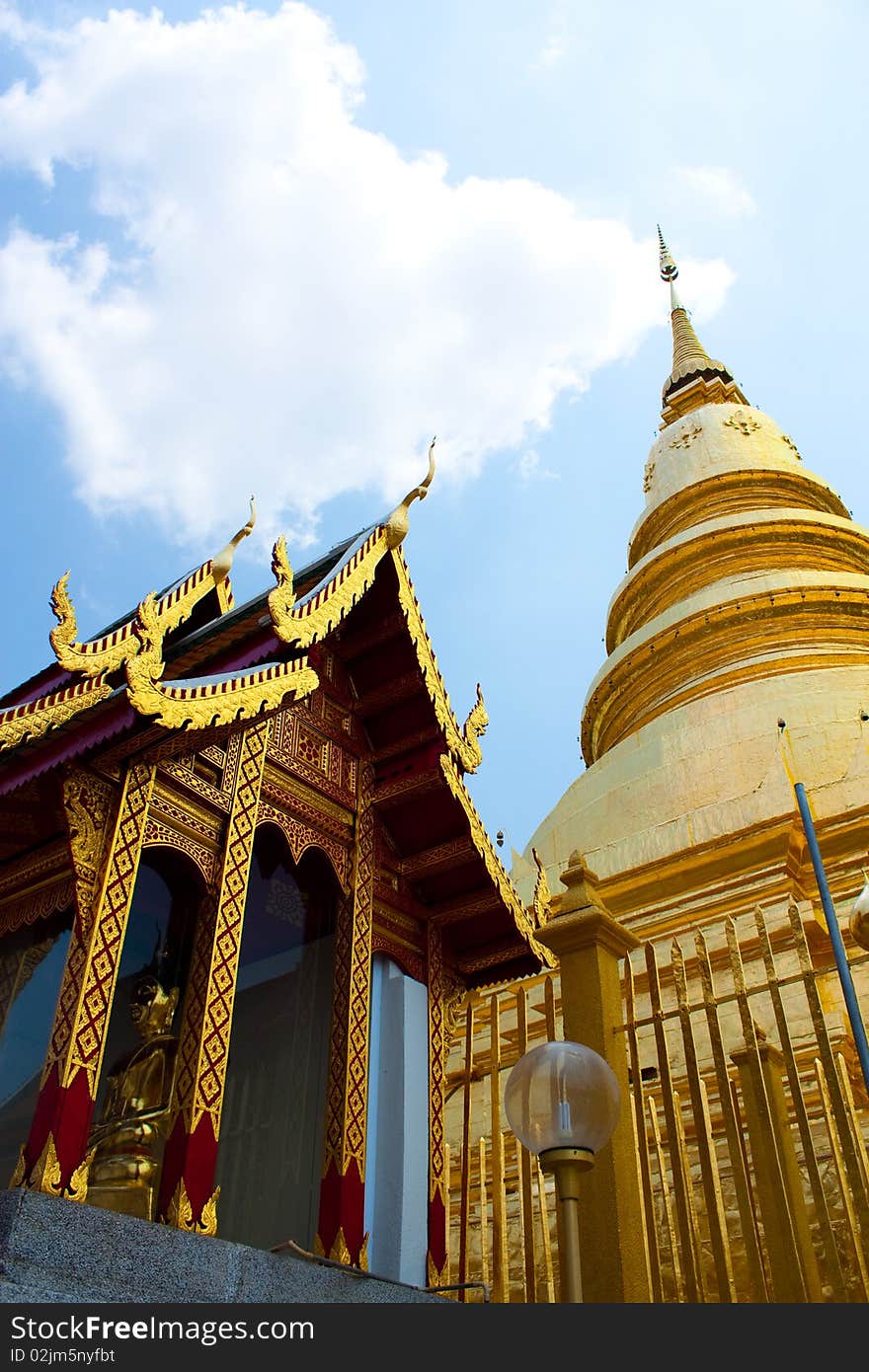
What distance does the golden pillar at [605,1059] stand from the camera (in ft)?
13.9

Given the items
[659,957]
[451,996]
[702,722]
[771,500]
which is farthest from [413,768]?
[771,500]

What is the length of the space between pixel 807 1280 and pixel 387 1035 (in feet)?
6.51

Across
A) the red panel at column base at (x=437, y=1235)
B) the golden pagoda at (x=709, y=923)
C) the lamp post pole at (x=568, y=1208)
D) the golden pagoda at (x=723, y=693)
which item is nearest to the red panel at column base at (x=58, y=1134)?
the lamp post pole at (x=568, y=1208)

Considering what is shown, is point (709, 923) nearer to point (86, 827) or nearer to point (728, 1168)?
point (728, 1168)

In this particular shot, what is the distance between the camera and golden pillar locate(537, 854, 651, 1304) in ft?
13.9

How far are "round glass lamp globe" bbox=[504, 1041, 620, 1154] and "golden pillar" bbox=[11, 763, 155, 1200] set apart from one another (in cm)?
136

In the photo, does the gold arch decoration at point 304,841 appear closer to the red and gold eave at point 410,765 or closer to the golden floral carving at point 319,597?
the red and gold eave at point 410,765

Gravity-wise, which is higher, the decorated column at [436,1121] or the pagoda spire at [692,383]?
the pagoda spire at [692,383]

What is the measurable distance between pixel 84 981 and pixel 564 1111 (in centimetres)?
162

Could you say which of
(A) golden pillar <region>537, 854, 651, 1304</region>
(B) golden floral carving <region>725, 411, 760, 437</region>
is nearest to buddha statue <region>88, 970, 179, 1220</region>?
(A) golden pillar <region>537, 854, 651, 1304</region>

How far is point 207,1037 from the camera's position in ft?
13.0

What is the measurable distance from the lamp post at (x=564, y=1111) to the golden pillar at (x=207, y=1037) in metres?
1.19

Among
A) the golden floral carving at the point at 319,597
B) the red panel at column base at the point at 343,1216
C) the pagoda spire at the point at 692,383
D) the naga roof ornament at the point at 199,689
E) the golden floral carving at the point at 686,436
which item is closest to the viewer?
the naga roof ornament at the point at 199,689

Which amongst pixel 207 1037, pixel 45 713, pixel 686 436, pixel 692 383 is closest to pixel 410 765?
pixel 207 1037
